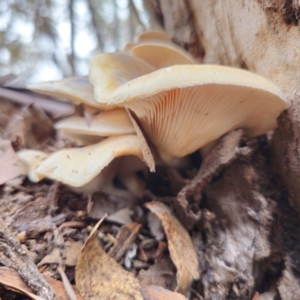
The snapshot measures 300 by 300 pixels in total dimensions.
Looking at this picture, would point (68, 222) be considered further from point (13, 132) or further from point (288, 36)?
point (288, 36)

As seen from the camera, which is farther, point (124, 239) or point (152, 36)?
point (152, 36)

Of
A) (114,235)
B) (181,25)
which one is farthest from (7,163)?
(181,25)

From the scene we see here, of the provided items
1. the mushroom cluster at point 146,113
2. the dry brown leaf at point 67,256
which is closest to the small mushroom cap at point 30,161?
the mushroom cluster at point 146,113

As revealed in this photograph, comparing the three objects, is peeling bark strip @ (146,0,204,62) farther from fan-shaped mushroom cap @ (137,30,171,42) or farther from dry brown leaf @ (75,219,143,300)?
dry brown leaf @ (75,219,143,300)

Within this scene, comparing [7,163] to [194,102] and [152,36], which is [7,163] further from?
[152,36]

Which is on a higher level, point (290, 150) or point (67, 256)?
point (290, 150)

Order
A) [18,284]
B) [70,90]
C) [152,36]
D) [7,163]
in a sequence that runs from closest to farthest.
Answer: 1. [18,284]
2. [70,90]
3. [7,163]
4. [152,36]
